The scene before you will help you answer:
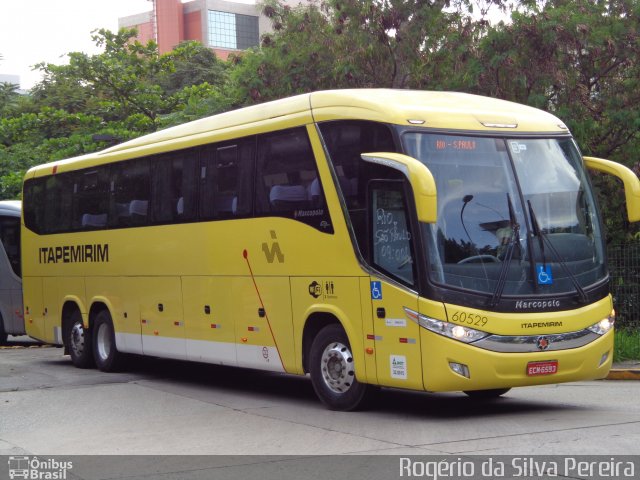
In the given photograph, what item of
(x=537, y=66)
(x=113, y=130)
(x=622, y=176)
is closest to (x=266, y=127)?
(x=622, y=176)

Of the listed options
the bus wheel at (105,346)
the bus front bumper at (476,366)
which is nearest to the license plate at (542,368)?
the bus front bumper at (476,366)

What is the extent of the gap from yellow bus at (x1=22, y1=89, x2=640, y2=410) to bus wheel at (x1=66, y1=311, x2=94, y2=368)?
12.8 ft

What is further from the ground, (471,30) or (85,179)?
(471,30)

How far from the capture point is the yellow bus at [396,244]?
10.7 m

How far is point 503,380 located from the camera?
1074 centimetres

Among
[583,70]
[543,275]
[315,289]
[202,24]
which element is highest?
[202,24]

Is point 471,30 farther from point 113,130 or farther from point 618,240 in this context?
point 113,130

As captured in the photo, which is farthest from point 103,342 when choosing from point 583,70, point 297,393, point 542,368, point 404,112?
point 583,70

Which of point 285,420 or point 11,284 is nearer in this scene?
point 285,420

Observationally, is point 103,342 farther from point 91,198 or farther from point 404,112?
point 404,112

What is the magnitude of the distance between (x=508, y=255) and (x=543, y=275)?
45 cm

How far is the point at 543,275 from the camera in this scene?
36.1 ft

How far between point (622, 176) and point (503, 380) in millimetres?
2867

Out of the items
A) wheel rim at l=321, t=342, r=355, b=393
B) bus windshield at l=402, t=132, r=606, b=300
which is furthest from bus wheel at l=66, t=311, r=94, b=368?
bus windshield at l=402, t=132, r=606, b=300
